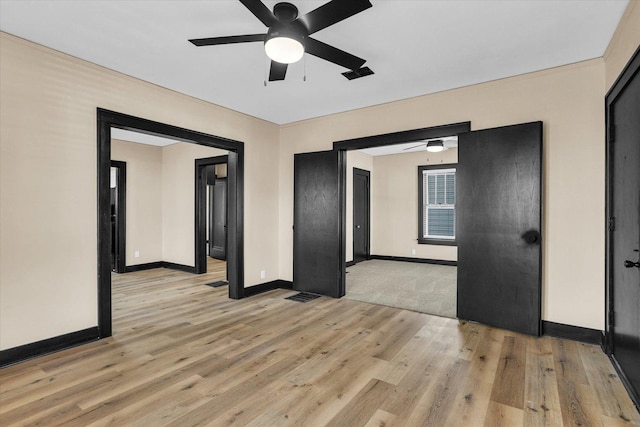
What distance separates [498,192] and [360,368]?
7.64 ft

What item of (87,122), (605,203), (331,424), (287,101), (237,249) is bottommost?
(331,424)

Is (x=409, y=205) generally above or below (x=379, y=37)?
below

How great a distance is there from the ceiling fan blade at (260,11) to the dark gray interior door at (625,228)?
7.86 feet

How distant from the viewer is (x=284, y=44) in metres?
2.21

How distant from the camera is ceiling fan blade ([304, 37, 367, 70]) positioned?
2336mm

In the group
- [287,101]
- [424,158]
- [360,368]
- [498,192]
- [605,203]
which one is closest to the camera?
[360,368]

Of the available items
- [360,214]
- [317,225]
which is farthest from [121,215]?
[360,214]

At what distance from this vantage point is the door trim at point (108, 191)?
10.8 ft

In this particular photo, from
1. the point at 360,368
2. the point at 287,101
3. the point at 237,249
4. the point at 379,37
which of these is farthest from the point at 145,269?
the point at 379,37

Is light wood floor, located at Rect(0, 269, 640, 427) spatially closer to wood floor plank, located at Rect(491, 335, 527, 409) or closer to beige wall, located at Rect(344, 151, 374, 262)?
wood floor plank, located at Rect(491, 335, 527, 409)

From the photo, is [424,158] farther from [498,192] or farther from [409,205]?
[498,192]

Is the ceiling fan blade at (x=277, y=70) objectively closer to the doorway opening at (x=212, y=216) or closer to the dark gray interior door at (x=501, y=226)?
the dark gray interior door at (x=501, y=226)

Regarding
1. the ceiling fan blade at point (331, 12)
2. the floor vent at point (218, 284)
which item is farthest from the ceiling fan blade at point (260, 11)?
the floor vent at point (218, 284)

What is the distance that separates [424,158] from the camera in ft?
25.9
